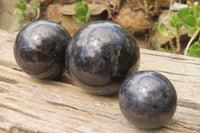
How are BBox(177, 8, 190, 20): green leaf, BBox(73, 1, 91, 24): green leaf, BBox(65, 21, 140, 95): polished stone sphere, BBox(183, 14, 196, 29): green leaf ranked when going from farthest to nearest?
BBox(73, 1, 91, 24): green leaf, BBox(177, 8, 190, 20): green leaf, BBox(183, 14, 196, 29): green leaf, BBox(65, 21, 140, 95): polished stone sphere

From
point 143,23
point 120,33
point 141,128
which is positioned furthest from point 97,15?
point 141,128

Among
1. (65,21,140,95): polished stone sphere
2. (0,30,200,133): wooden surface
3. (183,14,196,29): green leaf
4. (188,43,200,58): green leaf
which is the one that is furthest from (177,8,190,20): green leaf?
(65,21,140,95): polished stone sphere

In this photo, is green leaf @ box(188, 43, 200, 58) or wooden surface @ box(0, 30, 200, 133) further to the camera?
green leaf @ box(188, 43, 200, 58)

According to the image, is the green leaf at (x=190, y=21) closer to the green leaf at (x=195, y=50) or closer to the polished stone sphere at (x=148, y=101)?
the green leaf at (x=195, y=50)

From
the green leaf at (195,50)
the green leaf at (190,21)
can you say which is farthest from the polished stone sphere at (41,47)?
the green leaf at (190,21)

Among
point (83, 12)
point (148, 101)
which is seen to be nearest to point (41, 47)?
point (148, 101)

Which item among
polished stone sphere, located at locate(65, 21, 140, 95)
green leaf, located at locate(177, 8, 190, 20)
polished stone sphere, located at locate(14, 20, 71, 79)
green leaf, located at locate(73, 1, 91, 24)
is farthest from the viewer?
green leaf, located at locate(73, 1, 91, 24)

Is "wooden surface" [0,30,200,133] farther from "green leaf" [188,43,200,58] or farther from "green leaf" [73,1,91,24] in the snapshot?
"green leaf" [73,1,91,24]
